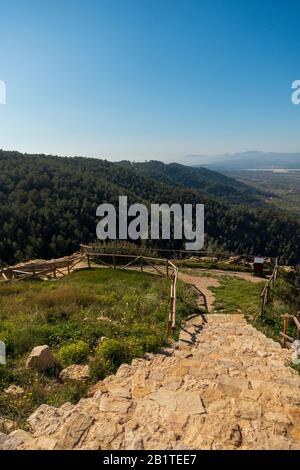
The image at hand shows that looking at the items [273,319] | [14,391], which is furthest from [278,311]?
[14,391]

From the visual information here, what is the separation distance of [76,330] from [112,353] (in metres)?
1.86

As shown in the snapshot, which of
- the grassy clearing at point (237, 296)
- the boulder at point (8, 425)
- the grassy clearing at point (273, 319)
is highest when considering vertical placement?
the boulder at point (8, 425)

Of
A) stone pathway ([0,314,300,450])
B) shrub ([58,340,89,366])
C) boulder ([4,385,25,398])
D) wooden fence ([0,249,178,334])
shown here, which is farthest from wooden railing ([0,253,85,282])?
stone pathway ([0,314,300,450])

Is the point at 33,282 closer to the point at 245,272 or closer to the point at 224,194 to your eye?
the point at 245,272

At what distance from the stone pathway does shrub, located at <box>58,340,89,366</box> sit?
104 cm

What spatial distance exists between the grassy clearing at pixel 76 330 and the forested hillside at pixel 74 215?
3193cm

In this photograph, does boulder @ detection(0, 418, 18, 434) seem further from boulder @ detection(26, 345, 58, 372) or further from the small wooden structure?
the small wooden structure

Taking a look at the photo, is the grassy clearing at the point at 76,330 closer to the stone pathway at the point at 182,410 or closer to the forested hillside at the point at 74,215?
the stone pathway at the point at 182,410

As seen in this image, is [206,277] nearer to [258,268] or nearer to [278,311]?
[258,268]

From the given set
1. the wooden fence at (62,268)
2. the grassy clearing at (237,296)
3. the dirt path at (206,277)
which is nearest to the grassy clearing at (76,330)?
the dirt path at (206,277)

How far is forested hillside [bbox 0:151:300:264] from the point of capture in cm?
4662

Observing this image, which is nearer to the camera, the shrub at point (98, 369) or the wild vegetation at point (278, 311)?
the shrub at point (98, 369)

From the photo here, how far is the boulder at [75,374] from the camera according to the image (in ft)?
20.7

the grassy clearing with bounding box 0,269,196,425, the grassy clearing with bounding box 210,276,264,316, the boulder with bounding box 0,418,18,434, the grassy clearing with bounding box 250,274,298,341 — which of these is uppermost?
the boulder with bounding box 0,418,18,434
